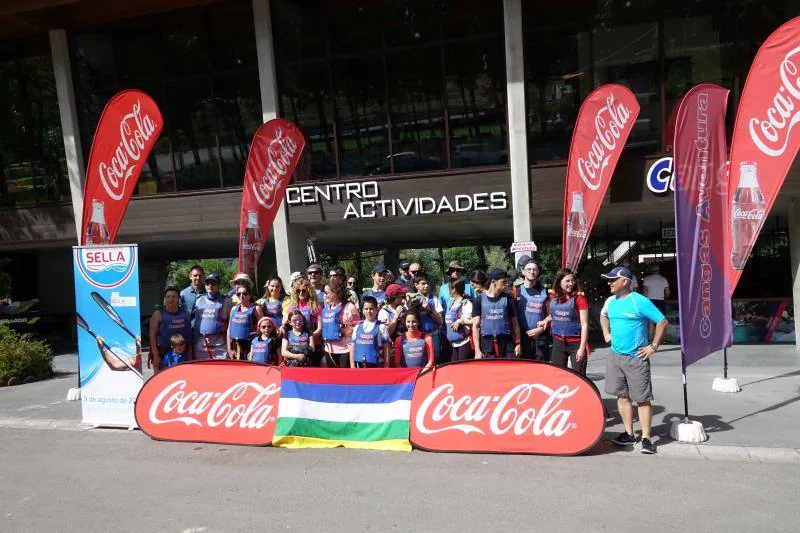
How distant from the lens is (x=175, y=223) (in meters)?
17.3

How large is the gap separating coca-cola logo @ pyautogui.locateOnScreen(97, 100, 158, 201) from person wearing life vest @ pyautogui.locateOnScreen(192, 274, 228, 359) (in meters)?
3.32

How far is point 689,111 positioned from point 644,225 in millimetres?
10926

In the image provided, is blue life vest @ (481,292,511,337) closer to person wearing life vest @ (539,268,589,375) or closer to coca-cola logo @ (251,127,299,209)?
person wearing life vest @ (539,268,589,375)

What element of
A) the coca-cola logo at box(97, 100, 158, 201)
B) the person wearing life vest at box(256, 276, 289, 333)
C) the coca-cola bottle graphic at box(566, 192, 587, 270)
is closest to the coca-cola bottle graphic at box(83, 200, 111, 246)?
the coca-cola logo at box(97, 100, 158, 201)

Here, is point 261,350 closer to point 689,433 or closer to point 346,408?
point 346,408

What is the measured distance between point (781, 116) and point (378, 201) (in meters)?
8.83

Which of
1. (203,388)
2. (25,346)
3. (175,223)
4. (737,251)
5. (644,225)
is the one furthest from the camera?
(644,225)

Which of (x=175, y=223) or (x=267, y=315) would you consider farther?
(x=175, y=223)

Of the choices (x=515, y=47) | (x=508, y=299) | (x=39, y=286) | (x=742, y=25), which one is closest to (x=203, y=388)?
(x=508, y=299)

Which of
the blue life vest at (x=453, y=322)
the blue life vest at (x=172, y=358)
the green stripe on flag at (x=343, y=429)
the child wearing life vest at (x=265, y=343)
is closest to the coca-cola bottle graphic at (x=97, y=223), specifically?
the blue life vest at (x=172, y=358)

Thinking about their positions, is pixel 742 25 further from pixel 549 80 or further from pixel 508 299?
pixel 508 299

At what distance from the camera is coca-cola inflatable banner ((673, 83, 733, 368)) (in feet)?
23.9

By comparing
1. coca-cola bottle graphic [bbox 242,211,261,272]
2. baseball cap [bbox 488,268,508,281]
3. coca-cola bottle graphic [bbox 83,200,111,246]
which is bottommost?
baseball cap [bbox 488,268,508,281]

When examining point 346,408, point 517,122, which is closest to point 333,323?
point 346,408
